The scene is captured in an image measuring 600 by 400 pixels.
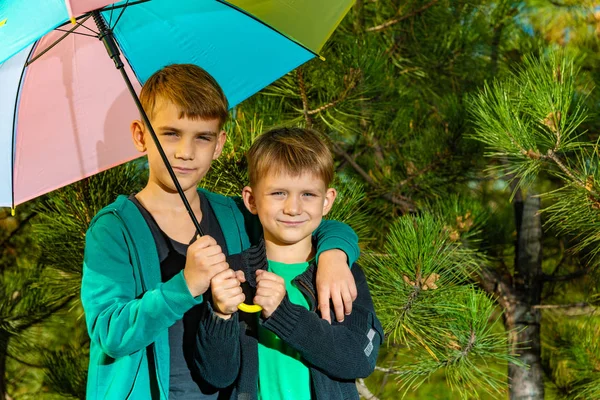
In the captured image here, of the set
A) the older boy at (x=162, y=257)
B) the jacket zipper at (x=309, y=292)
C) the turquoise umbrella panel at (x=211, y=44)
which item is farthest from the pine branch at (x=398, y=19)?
the jacket zipper at (x=309, y=292)

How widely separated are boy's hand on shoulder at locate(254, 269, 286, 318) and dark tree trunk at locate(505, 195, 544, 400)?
94cm

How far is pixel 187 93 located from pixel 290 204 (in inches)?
6.3

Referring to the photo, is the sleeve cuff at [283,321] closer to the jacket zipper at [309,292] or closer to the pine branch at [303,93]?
the jacket zipper at [309,292]

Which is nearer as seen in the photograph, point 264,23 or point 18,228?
point 264,23

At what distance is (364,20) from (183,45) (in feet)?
2.38

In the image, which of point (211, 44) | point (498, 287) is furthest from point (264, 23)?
point (498, 287)

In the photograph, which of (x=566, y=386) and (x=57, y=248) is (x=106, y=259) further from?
(x=566, y=386)

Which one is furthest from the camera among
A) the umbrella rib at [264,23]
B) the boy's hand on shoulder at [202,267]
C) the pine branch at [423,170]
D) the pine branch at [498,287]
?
the pine branch at [498,287]

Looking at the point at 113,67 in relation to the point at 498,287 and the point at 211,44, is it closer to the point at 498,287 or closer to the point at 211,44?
the point at 211,44

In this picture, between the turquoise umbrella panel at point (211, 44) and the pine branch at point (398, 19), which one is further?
the pine branch at point (398, 19)

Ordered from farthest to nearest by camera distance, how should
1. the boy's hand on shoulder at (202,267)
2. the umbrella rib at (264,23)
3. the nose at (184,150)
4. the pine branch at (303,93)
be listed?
the pine branch at (303,93), the umbrella rib at (264,23), the nose at (184,150), the boy's hand on shoulder at (202,267)

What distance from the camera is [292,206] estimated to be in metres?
0.79

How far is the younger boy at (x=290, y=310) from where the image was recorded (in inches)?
28.8

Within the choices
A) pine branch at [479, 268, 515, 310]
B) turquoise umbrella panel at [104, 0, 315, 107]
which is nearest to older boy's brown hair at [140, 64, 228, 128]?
turquoise umbrella panel at [104, 0, 315, 107]
